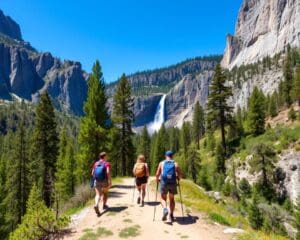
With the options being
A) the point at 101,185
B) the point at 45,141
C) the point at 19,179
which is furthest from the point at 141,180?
the point at 19,179

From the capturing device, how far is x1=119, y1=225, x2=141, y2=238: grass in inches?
423

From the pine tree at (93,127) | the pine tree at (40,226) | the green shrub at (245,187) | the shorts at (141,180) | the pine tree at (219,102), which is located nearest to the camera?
the pine tree at (40,226)

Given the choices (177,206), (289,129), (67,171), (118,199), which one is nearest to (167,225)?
(177,206)

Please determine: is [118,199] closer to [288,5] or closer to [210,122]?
[210,122]

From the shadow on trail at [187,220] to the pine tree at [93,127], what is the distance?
13075mm

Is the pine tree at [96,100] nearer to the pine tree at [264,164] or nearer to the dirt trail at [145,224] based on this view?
the dirt trail at [145,224]

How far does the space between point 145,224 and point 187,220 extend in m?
1.66

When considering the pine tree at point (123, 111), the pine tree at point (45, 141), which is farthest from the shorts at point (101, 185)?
the pine tree at point (123, 111)

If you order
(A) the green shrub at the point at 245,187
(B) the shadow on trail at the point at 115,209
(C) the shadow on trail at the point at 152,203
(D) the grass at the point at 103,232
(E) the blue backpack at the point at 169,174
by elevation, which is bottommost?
(A) the green shrub at the point at 245,187

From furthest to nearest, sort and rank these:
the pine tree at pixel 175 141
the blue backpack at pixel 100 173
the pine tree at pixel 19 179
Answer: the pine tree at pixel 175 141 → the pine tree at pixel 19 179 → the blue backpack at pixel 100 173

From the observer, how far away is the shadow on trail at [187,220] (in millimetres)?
11730

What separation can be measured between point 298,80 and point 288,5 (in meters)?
147

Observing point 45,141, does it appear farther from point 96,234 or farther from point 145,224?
point 145,224

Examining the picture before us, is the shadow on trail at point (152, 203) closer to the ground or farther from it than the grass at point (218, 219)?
farther from it
